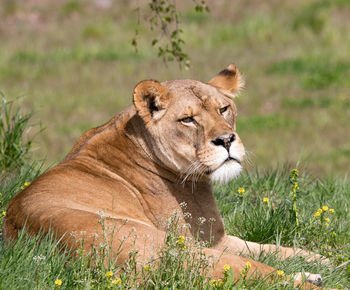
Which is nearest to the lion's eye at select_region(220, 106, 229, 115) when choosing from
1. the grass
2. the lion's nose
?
the lion's nose

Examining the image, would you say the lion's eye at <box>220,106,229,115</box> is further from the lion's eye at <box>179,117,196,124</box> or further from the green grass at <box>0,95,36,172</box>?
the green grass at <box>0,95,36,172</box>

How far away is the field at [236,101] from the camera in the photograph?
4.01 meters

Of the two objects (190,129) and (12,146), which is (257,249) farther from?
(12,146)

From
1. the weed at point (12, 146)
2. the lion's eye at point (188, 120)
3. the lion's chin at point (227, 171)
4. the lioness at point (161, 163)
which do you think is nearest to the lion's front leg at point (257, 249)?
the lioness at point (161, 163)

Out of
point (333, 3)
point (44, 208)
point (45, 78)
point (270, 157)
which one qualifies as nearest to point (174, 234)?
point (44, 208)

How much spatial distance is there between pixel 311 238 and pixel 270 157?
18.5 feet

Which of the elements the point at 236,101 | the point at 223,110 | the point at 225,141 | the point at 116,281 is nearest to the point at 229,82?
the point at 223,110

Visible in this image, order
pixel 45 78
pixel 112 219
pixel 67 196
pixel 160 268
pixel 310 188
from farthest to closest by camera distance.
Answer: pixel 45 78
pixel 310 188
pixel 67 196
pixel 112 219
pixel 160 268

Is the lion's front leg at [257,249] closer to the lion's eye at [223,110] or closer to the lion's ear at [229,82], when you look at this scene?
the lion's eye at [223,110]

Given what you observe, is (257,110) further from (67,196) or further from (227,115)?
(67,196)

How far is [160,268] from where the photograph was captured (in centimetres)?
379

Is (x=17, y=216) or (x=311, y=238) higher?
(x=17, y=216)

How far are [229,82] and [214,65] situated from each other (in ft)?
31.4

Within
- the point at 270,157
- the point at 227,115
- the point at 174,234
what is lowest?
the point at 270,157
